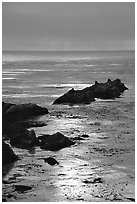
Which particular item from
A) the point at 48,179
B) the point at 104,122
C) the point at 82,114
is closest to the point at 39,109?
the point at 82,114

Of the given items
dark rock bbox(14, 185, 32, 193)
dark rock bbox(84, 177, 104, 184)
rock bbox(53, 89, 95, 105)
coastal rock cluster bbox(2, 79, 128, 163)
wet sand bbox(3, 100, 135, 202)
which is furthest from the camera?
rock bbox(53, 89, 95, 105)

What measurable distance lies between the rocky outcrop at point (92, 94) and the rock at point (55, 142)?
13.4 meters

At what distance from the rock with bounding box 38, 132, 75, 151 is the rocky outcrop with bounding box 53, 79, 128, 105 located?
528 inches

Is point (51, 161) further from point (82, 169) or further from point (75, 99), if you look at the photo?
point (75, 99)

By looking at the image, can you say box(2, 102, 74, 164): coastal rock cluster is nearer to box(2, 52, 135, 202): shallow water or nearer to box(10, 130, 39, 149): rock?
box(10, 130, 39, 149): rock

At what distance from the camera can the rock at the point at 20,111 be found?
27141 mm

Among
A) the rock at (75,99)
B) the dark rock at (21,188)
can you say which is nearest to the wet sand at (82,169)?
the dark rock at (21,188)

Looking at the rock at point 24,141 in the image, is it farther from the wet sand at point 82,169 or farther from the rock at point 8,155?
the rock at point 8,155

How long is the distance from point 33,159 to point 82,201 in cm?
490

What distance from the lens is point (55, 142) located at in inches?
830

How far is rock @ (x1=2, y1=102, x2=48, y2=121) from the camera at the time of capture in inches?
1069

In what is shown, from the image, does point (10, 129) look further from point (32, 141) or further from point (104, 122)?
point (104, 122)

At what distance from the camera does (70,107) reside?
3278cm

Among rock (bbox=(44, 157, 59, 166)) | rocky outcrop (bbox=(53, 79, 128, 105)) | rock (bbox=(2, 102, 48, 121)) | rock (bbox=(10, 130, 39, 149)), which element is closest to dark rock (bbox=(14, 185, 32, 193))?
rock (bbox=(44, 157, 59, 166))
